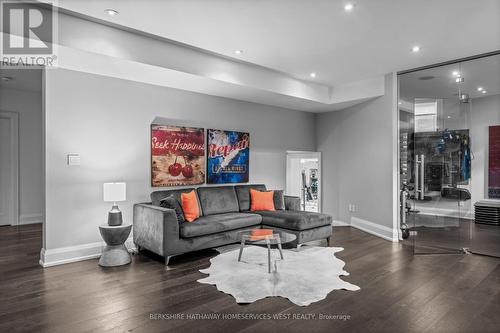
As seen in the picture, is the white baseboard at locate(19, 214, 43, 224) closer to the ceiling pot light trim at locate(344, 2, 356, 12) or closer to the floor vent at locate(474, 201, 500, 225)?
the ceiling pot light trim at locate(344, 2, 356, 12)

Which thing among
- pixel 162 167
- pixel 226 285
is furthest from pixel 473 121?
pixel 162 167

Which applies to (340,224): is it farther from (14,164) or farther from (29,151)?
(14,164)

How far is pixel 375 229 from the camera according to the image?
5.70 m

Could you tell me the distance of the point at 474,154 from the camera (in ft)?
17.4

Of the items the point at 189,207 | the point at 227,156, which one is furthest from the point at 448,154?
the point at 189,207

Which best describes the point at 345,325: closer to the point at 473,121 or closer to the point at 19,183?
the point at 473,121

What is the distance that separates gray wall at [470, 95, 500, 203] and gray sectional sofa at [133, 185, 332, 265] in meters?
2.58

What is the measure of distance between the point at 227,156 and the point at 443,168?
351 centimetres

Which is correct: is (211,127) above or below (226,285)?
above

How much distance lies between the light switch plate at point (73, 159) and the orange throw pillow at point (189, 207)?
56.6 inches

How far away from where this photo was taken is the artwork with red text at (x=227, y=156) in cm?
555

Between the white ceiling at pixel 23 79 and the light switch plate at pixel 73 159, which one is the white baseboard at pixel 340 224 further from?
the white ceiling at pixel 23 79

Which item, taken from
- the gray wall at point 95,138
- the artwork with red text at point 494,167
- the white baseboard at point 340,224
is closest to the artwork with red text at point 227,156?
the gray wall at point 95,138

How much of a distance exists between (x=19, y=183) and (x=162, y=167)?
11.9 ft
